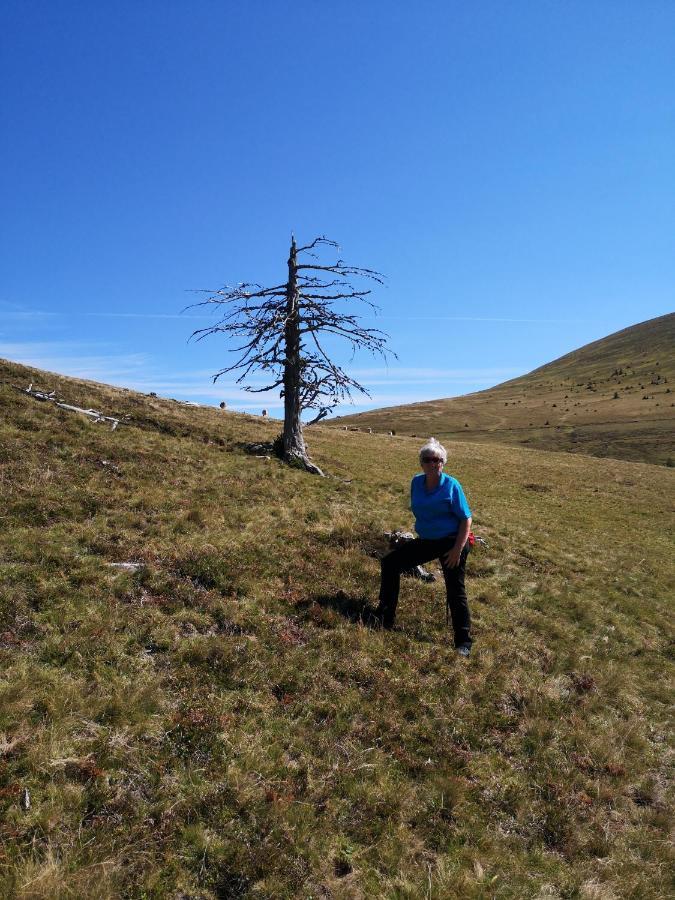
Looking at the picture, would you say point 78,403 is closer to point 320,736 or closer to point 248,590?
point 248,590

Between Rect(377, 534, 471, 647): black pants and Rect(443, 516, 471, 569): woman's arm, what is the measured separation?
0.17 meters

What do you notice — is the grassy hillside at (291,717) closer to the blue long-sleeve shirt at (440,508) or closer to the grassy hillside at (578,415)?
the blue long-sleeve shirt at (440,508)

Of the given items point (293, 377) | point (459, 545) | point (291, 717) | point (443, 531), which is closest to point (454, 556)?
point (459, 545)

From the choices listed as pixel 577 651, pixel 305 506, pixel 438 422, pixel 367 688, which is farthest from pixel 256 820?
pixel 438 422

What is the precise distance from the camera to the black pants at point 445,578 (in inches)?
342

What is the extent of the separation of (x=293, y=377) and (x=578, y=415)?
400 ft

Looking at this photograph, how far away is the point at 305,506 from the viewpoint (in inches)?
636

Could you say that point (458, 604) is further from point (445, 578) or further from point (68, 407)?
point (68, 407)

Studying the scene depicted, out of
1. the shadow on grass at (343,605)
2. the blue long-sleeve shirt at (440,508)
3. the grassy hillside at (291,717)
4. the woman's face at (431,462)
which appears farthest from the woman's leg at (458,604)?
the shadow on grass at (343,605)

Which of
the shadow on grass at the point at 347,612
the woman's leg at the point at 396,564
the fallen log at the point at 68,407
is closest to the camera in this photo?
the woman's leg at the point at 396,564

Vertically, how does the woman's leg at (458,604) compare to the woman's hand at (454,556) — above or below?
below

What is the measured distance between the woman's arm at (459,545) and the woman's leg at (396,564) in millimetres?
378

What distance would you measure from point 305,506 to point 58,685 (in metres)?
10.4

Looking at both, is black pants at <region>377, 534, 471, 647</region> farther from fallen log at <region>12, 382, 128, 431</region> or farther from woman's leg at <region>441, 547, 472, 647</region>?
fallen log at <region>12, 382, 128, 431</region>
